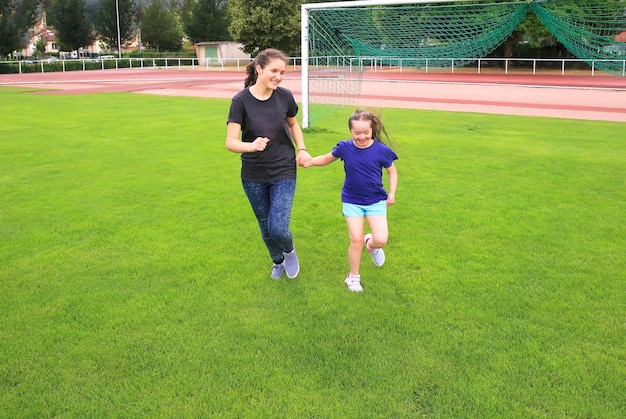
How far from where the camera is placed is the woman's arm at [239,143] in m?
3.75

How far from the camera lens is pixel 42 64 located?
42406 mm

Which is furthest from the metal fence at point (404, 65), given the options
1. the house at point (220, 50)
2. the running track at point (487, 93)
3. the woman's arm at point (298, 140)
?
the woman's arm at point (298, 140)

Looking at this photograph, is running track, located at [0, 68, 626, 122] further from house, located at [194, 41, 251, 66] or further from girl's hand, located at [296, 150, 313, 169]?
house, located at [194, 41, 251, 66]

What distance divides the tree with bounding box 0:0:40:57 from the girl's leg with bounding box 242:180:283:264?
5894 centimetres

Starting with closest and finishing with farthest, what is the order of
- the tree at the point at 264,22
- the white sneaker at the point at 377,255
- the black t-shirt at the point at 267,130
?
1. the black t-shirt at the point at 267,130
2. the white sneaker at the point at 377,255
3. the tree at the point at 264,22

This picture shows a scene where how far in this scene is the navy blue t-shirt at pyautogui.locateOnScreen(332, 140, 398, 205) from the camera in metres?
4.17

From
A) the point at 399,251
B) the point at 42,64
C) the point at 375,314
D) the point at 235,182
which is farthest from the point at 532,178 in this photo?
the point at 42,64

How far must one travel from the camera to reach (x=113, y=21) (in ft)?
226

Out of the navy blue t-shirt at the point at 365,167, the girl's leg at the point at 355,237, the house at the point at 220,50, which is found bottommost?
the girl's leg at the point at 355,237

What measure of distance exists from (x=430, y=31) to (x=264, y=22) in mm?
35794

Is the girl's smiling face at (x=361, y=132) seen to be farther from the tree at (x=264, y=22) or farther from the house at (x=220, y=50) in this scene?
the house at (x=220, y=50)

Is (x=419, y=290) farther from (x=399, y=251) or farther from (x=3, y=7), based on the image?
(x=3, y=7)

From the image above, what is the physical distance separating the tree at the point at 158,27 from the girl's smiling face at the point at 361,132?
69.0m

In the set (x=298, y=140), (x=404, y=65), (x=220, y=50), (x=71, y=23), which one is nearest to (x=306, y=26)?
(x=298, y=140)
